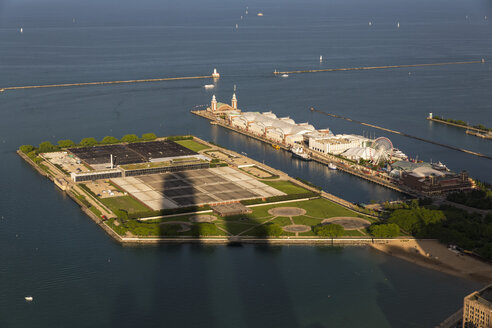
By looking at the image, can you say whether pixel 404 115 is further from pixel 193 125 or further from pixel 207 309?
pixel 207 309

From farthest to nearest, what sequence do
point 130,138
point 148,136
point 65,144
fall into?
point 148,136 → point 130,138 → point 65,144

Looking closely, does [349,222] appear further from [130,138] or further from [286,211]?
[130,138]

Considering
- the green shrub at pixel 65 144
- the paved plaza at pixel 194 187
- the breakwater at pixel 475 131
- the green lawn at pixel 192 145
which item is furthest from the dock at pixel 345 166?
the breakwater at pixel 475 131

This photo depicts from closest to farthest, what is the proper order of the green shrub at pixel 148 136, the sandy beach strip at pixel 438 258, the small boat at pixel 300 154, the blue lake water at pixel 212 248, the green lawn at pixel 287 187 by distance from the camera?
the blue lake water at pixel 212 248, the sandy beach strip at pixel 438 258, the green lawn at pixel 287 187, the small boat at pixel 300 154, the green shrub at pixel 148 136

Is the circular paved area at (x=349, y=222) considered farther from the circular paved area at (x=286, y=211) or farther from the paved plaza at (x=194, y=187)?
the paved plaza at (x=194, y=187)

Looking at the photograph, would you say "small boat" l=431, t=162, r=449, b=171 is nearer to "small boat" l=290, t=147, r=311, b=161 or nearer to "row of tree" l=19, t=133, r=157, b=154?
"small boat" l=290, t=147, r=311, b=161

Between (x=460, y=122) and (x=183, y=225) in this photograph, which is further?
(x=460, y=122)

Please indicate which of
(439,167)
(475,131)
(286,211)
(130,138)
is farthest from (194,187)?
(475,131)

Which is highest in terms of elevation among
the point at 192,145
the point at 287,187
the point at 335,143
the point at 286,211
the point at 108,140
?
the point at 335,143
